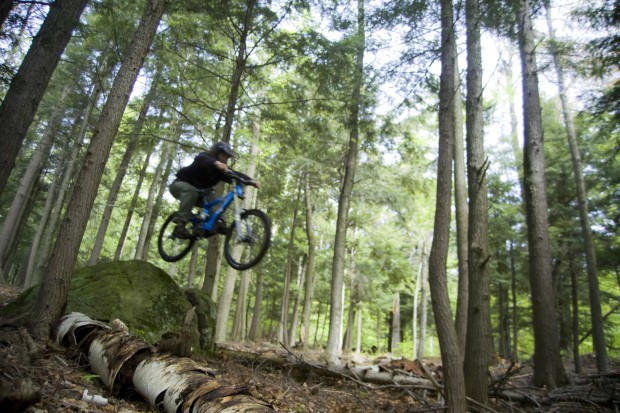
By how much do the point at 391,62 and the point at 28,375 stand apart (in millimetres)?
6800

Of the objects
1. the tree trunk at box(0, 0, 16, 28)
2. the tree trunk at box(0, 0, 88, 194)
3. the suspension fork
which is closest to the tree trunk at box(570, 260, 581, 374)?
the suspension fork

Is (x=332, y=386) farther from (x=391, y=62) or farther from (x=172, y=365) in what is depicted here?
(x=391, y=62)

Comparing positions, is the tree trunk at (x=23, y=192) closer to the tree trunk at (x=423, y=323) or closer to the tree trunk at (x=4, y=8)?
the tree trunk at (x=4, y=8)

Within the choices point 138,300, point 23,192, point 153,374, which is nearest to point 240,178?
point 138,300

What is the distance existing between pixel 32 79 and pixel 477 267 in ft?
25.7

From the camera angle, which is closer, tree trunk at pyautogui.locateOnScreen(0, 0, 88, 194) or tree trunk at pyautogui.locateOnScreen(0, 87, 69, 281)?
tree trunk at pyautogui.locateOnScreen(0, 0, 88, 194)

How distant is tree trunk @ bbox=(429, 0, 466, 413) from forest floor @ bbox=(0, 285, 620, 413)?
2.06ft

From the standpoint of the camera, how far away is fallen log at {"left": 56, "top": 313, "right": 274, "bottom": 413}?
2.86m

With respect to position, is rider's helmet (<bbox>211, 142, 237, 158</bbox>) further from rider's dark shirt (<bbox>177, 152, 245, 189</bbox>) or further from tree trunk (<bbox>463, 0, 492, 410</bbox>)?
tree trunk (<bbox>463, 0, 492, 410</bbox>)

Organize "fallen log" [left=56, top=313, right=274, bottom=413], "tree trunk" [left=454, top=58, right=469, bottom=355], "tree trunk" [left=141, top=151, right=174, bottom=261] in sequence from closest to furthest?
1. "fallen log" [left=56, top=313, right=274, bottom=413]
2. "tree trunk" [left=454, top=58, right=469, bottom=355]
3. "tree trunk" [left=141, top=151, right=174, bottom=261]

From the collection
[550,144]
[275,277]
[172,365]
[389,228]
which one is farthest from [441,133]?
[275,277]

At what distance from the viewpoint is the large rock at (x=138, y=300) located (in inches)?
212

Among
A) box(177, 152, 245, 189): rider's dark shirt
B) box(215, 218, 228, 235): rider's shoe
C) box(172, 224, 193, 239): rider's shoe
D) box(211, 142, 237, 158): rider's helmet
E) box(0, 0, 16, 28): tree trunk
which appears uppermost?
box(0, 0, 16, 28): tree trunk

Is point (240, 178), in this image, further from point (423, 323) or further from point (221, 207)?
point (423, 323)
